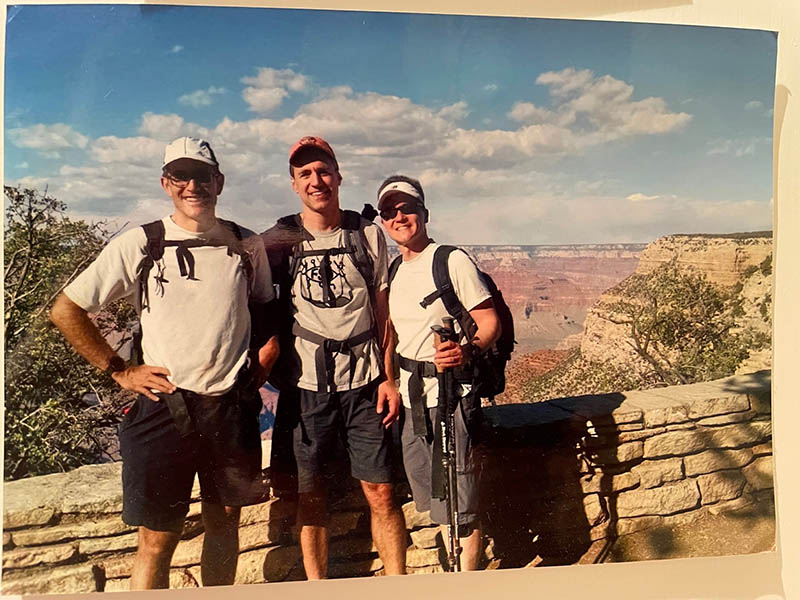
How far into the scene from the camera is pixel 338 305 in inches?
105

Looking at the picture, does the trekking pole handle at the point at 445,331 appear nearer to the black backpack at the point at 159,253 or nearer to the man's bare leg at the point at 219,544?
the black backpack at the point at 159,253

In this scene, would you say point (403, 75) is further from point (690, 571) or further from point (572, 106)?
point (690, 571)

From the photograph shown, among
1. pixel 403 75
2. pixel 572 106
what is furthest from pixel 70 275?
pixel 572 106

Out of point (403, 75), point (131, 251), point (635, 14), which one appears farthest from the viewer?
point (635, 14)

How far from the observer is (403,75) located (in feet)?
9.03

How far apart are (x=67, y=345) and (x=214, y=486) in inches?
31.4

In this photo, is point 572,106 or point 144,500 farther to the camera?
point 572,106

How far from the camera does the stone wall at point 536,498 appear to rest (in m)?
2.64

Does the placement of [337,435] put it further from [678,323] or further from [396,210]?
[678,323]

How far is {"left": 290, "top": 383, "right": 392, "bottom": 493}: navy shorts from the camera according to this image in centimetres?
271

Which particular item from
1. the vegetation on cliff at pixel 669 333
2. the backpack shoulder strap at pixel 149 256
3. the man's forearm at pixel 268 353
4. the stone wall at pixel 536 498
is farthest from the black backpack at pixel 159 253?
the vegetation on cliff at pixel 669 333

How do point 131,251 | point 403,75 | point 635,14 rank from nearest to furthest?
point 131,251
point 403,75
point 635,14

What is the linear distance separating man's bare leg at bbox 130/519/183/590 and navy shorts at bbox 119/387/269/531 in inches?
1.4

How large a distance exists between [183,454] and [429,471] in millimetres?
992
